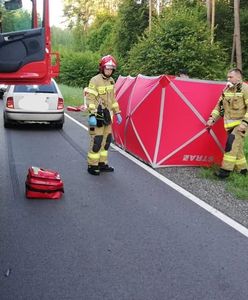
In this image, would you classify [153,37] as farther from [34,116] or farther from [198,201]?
[198,201]

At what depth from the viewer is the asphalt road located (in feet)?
13.1

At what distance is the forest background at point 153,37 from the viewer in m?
25.7

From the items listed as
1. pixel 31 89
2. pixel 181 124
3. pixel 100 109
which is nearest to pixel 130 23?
pixel 31 89

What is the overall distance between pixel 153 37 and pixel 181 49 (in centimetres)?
230

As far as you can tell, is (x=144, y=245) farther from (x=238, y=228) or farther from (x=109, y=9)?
(x=109, y=9)

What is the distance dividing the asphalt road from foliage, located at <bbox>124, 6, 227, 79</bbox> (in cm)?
1827

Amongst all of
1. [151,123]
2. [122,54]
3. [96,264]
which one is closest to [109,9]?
[122,54]

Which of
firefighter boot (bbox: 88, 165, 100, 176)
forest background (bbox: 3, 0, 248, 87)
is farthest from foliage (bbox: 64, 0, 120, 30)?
firefighter boot (bbox: 88, 165, 100, 176)

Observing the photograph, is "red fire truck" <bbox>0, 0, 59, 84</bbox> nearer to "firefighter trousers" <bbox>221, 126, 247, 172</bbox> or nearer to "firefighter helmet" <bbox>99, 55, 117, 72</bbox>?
"firefighter helmet" <bbox>99, 55, 117, 72</bbox>

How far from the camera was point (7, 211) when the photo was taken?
6020mm

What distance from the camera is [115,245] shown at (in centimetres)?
496

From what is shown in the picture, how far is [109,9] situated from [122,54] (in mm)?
25023

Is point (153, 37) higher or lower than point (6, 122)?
higher

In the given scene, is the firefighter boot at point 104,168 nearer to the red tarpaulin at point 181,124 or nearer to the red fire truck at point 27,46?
the red tarpaulin at point 181,124
